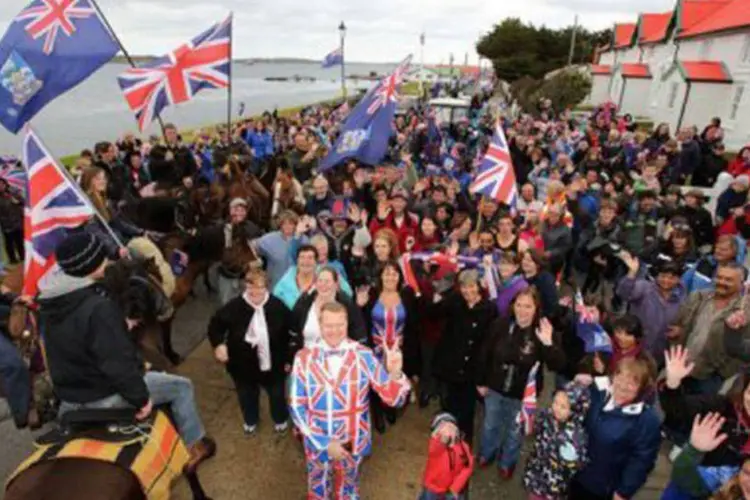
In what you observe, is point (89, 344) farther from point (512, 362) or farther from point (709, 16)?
point (709, 16)

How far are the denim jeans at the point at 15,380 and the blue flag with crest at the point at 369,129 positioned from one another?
4400 mm

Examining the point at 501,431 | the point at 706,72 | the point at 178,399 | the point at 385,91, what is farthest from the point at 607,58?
the point at 178,399

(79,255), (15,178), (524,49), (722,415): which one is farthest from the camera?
(524,49)

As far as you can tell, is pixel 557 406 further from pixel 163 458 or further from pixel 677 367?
pixel 163 458

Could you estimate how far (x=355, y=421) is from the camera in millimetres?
3490

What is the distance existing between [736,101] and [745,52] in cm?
217

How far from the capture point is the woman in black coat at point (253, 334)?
4.28 metres

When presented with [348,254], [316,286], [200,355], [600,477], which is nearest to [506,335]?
[600,477]

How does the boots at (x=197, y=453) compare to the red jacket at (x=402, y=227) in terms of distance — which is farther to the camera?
the red jacket at (x=402, y=227)

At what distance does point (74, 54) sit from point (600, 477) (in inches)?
280

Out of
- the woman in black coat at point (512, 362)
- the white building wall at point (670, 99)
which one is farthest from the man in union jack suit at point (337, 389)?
the white building wall at point (670, 99)

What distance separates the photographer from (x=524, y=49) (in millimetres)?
56688

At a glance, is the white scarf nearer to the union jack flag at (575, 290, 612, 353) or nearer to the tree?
the union jack flag at (575, 290, 612, 353)

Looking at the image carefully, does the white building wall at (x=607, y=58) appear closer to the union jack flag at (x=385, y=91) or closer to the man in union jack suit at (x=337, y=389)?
the union jack flag at (x=385, y=91)
